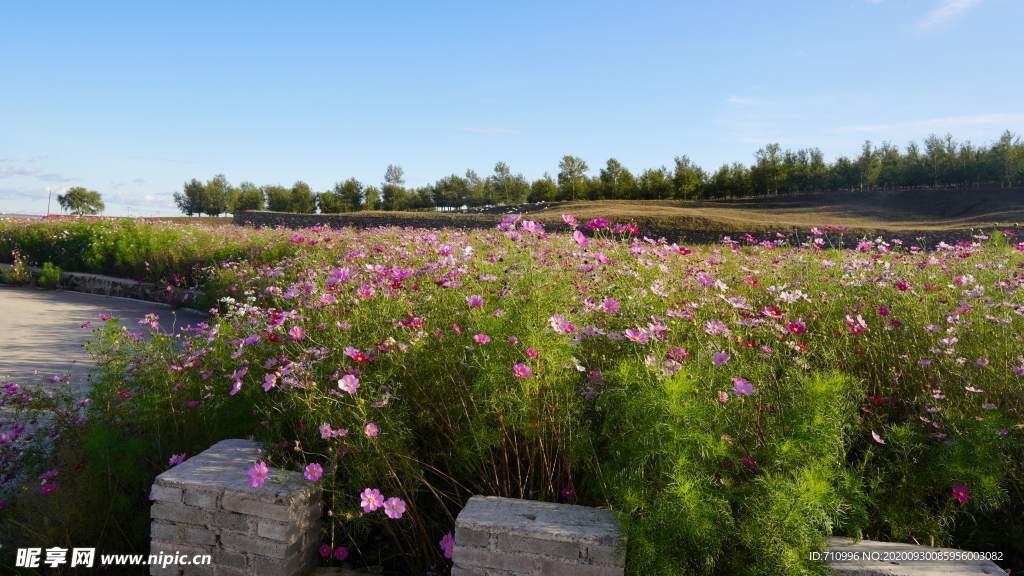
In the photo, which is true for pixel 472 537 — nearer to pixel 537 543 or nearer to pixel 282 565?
pixel 537 543

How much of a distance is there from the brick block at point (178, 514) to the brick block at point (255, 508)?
134mm

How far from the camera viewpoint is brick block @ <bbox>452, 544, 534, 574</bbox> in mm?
2000

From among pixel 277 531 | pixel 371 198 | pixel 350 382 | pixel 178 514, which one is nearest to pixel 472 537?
pixel 350 382

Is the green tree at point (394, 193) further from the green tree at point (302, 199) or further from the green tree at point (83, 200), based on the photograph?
the green tree at point (83, 200)

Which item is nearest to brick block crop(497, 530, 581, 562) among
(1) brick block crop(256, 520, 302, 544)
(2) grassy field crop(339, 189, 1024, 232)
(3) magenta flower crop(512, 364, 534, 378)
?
(3) magenta flower crop(512, 364, 534, 378)

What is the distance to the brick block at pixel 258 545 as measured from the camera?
2.29 meters

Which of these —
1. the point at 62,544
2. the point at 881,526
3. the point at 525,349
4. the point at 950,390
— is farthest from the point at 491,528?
the point at 950,390

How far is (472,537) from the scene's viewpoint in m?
2.03

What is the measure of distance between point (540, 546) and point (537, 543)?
0.05 feet

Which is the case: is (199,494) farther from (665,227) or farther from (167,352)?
(665,227)

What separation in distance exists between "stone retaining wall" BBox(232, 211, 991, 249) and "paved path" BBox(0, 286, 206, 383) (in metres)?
6.34

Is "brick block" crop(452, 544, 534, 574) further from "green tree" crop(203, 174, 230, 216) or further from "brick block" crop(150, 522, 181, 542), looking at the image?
"green tree" crop(203, 174, 230, 216)

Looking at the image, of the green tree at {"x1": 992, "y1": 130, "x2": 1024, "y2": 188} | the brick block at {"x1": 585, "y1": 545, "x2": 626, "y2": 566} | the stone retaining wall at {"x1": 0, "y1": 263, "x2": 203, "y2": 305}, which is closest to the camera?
the brick block at {"x1": 585, "y1": 545, "x2": 626, "y2": 566}

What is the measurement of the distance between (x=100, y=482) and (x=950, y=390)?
452 cm
